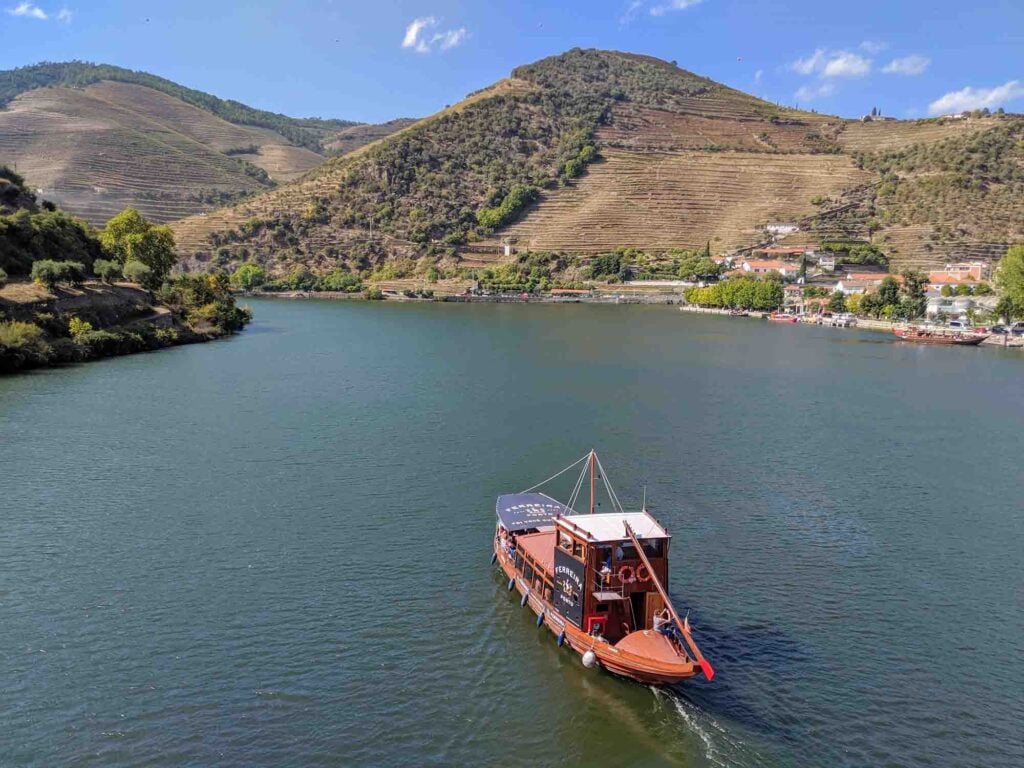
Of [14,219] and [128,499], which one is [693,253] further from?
[128,499]

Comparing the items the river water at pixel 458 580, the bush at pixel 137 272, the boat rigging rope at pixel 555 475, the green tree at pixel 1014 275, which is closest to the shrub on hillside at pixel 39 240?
the bush at pixel 137 272

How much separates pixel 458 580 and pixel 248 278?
162823 millimetres

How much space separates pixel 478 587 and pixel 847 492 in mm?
20260

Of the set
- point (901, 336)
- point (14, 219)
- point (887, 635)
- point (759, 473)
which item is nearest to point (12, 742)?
point (887, 635)

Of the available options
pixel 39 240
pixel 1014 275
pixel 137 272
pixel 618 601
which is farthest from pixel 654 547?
pixel 1014 275

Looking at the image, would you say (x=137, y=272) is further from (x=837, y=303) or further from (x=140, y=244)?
(x=837, y=303)

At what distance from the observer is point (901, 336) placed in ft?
351

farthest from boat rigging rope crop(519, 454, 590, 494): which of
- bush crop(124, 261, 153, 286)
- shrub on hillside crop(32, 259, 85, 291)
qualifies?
bush crop(124, 261, 153, 286)

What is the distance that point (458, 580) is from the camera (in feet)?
86.3

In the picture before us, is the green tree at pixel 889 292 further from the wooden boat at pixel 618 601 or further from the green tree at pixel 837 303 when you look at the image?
the wooden boat at pixel 618 601

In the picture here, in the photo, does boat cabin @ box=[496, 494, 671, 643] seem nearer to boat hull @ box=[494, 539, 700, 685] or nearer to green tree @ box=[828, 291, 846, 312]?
boat hull @ box=[494, 539, 700, 685]

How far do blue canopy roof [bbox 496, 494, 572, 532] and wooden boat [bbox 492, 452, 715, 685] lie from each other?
4173mm

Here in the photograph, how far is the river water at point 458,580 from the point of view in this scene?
739 inches

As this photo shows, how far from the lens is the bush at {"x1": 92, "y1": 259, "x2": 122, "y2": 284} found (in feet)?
265
